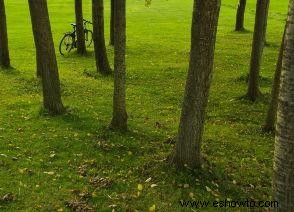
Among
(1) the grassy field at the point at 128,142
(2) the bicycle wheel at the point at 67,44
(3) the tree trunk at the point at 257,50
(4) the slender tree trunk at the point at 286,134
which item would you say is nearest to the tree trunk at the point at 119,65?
(1) the grassy field at the point at 128,142

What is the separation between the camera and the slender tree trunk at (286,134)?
18.9 ft

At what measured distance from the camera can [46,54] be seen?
44.2 feet

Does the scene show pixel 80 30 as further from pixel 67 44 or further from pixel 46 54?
pixel 46 54

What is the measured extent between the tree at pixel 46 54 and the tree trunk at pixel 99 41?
6376 millimetres

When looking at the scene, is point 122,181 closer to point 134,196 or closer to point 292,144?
point 134,196

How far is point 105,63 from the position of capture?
20156 mm

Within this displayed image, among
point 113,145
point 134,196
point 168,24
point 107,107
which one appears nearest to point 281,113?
point 134,196

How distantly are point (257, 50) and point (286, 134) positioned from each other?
35.2ft

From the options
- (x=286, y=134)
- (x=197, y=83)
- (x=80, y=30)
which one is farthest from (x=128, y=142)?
(x=80, y=30)

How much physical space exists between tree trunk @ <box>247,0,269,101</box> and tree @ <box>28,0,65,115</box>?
6643 mm

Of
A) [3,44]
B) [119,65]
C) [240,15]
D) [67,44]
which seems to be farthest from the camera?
[240,15]

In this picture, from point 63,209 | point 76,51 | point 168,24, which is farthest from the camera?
point 168,24

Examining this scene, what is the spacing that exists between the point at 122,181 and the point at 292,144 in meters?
4.34

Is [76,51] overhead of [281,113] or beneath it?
beneath
